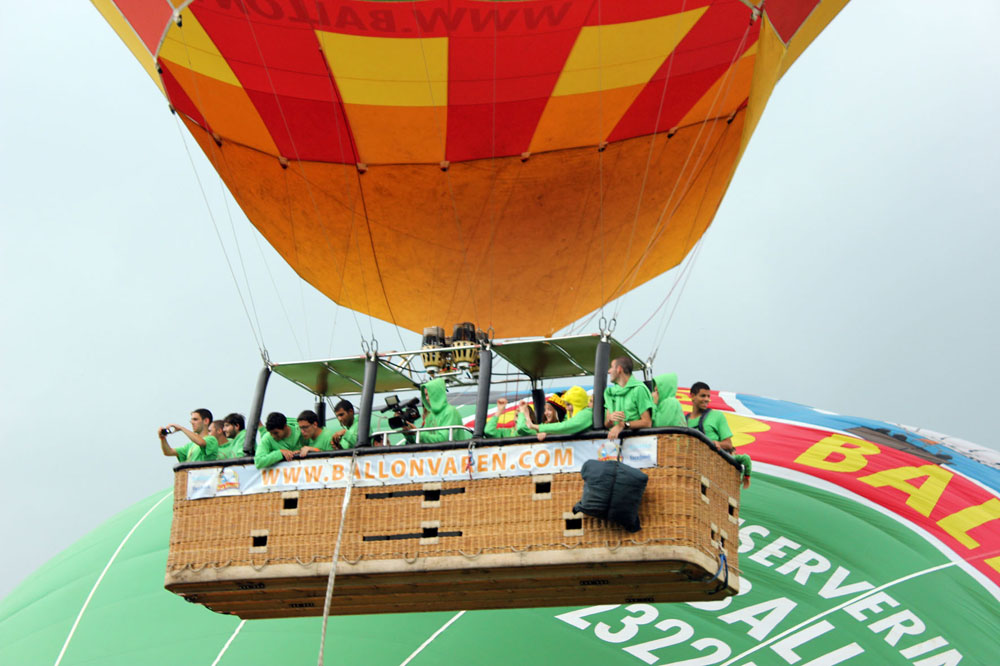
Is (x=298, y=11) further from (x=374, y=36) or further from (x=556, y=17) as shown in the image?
(x=556, y=17)

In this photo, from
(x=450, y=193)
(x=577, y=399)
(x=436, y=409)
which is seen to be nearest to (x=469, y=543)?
(x=436, y=409)

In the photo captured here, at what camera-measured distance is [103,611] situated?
35.9 ft

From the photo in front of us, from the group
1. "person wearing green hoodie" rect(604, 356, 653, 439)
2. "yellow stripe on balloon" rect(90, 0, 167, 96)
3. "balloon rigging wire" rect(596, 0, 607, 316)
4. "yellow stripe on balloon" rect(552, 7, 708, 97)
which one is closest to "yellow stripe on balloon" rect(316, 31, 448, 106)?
"yellow stripe on balloon" rect(552, 7, 708, 97)

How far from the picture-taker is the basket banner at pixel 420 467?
5.70 meters

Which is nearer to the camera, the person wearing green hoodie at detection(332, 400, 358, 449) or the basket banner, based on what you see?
the basket banner

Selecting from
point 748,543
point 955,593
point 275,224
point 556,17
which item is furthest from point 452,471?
point 955,593

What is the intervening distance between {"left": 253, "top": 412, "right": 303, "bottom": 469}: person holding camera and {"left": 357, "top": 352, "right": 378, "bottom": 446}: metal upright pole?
0.46 metres

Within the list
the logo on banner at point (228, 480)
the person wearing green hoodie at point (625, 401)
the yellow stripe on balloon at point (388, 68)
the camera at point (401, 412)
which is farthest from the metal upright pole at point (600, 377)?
the yellow stripe on balloon at point (388, 68)

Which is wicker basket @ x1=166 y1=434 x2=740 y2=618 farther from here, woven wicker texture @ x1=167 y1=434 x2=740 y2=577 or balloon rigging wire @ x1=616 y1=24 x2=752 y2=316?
balloon rigging wire @ x1=616 y1=24 x2=752 y2=316

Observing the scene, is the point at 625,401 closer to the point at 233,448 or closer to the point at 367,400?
the point at 367,400

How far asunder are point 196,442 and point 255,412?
43cm

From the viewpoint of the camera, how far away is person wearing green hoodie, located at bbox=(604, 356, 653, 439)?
5.74 meters

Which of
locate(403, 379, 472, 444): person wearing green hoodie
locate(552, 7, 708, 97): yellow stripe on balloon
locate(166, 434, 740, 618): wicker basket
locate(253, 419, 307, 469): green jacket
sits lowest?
locate(166, 434, 740, 618): wicker basket

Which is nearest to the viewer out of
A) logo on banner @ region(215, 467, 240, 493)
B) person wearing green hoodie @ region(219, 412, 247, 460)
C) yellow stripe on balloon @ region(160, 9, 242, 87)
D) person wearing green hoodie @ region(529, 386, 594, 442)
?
person wearing green hoodie @ region(529, 386, 594, 442)
